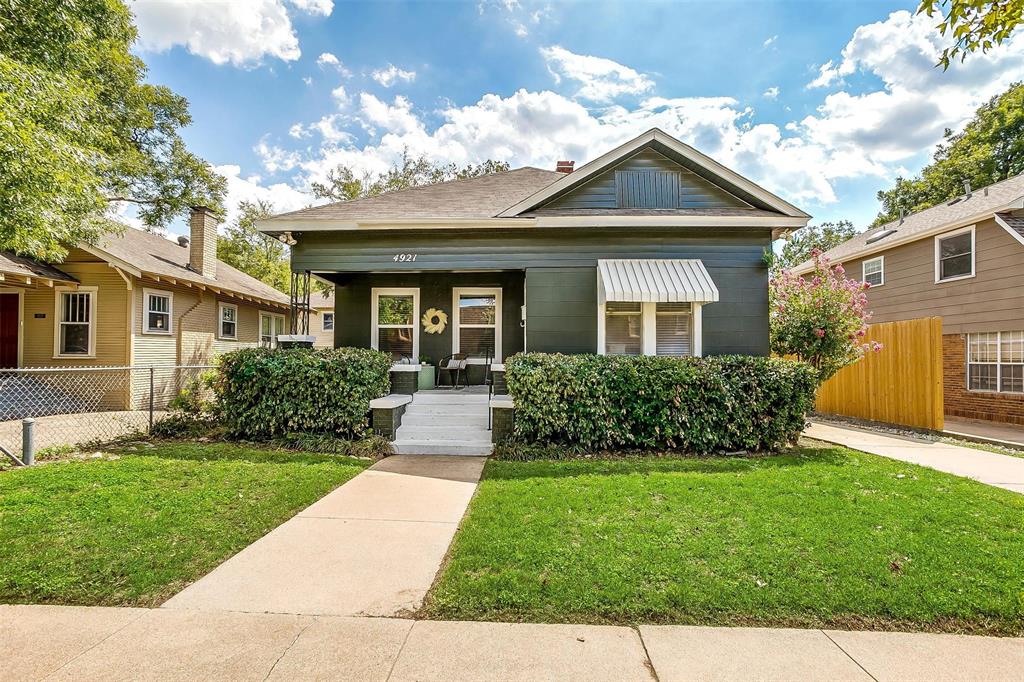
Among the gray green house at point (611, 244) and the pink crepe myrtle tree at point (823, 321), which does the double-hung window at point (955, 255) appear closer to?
the pink crepe myrtle tree at point (823, 321)

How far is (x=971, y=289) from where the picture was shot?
1093cm

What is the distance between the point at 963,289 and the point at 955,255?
0.98 metres

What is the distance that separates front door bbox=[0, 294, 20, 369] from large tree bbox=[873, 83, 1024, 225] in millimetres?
32918

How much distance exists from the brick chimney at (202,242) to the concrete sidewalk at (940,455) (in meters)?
16.4

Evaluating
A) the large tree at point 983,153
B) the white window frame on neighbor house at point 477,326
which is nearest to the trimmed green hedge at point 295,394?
the white window frame on neighbor house at point 477,326

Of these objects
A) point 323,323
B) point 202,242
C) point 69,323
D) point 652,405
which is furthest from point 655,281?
point 323,323

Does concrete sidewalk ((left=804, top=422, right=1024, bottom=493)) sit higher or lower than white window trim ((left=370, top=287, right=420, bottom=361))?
lower

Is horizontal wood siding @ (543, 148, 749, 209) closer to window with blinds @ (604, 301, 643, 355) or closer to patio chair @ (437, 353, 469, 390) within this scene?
window with blinds @ (604, 301, 643, 355)

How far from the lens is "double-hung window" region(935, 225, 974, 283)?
11078mm

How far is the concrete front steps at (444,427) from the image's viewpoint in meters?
6.75

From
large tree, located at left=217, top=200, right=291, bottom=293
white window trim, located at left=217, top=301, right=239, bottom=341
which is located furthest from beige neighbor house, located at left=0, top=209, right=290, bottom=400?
large tree, located at left=217, top=200, right=291, bottom=293

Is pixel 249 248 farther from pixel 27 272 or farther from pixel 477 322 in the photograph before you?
pixel 477 322

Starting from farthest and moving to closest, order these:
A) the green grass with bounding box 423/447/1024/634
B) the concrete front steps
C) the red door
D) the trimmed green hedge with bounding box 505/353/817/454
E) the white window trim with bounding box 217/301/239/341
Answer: the white window trim with bounding box 217/301/239/341 < the red door < the concrete front steps < the trimmed green hedge with bounding box 505/353/817/454 < the green grass with bounding box 423/447/1024/634

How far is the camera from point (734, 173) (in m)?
8.38
